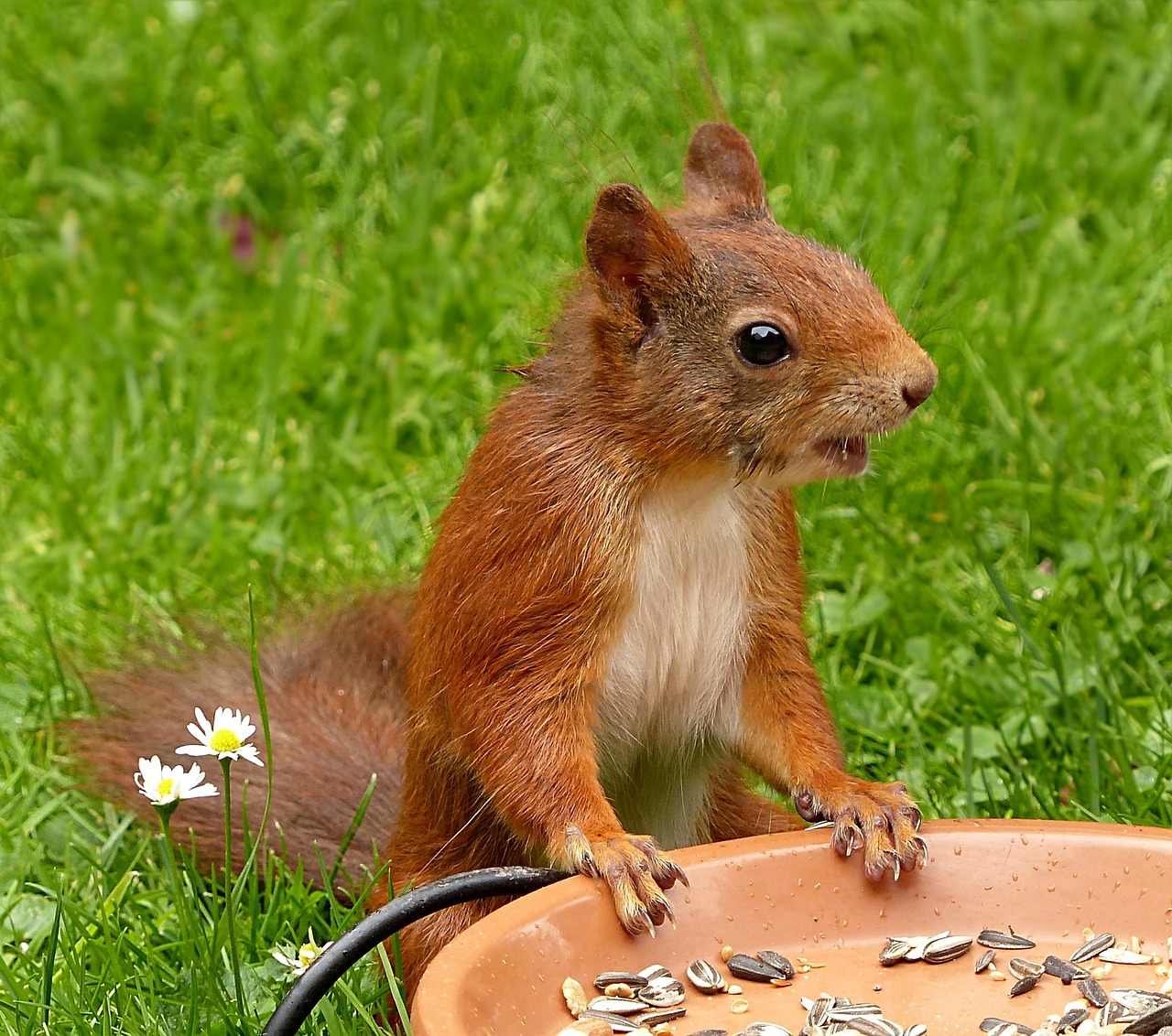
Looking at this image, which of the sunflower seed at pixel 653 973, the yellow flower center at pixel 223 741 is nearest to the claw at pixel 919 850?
the sunflower seed at pixel 653 973

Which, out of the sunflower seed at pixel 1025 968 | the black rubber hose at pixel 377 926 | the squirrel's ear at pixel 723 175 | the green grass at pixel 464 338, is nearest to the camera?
the black rubber hose at pixel 377 926

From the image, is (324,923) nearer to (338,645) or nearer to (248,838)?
(248,838)

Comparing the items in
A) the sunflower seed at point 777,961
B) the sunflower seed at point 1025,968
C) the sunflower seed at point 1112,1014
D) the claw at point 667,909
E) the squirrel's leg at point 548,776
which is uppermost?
the squirrel's leg at point 548,776

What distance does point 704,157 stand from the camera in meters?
2.39

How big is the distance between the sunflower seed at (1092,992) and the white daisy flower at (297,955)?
0.84 m

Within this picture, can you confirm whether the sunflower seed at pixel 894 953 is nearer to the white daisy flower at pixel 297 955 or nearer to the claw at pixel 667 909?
the claw at pixel 667 909

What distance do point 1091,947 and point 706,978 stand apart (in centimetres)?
41

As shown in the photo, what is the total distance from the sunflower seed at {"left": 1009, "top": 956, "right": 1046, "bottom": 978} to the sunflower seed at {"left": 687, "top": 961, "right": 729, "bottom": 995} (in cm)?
30

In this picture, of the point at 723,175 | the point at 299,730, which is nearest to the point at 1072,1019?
the point at 723,175

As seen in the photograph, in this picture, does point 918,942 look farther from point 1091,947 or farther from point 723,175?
point 723,175

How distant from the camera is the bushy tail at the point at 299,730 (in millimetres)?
2672

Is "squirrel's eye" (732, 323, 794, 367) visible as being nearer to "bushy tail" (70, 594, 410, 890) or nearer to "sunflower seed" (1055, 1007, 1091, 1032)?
"sunflower seed" (1055, 1007, 1091, 1032)

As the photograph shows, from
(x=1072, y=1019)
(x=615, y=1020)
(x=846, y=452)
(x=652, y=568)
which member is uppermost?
(x=846, y=452)

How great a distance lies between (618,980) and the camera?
1903 mm
